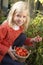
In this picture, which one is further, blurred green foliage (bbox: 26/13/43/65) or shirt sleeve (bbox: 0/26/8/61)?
blurred green foliage (bbox: 26/13/43/65)

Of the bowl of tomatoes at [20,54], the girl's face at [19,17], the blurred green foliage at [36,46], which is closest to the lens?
the bowl of tomatoes at [20,54]

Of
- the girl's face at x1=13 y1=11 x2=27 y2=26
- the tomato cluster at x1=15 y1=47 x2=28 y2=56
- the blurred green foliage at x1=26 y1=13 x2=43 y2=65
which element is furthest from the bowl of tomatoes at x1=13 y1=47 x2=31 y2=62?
the blurred green foliage at x1=26 y1=13 x2=43 y2=65

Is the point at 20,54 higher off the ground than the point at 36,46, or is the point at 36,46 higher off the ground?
the point at 20,54

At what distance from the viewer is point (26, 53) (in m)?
4.36

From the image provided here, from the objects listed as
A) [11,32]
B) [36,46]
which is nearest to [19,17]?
[11,32]

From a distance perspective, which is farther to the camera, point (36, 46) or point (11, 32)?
point (36, 46)

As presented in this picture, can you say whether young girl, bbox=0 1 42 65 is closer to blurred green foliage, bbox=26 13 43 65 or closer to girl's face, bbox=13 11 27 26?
girl's face, bbox=13 11 27 26

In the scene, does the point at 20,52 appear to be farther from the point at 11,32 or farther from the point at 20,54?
the point at 11,32

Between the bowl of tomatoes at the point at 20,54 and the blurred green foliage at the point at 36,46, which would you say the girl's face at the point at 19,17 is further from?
the blurred green foliage at the point at 36,46

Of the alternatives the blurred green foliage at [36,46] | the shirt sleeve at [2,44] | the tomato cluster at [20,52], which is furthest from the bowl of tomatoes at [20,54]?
the blurred green foliage at [36,46]

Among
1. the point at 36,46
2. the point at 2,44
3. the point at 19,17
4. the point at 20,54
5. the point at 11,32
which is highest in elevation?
the point at 19,17

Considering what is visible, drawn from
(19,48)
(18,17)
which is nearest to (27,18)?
(18,17)

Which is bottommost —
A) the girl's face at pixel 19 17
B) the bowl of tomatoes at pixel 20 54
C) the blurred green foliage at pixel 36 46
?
the blurred green foliage at pixel 36 46

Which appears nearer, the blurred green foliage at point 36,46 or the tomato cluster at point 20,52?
the tomato cluster at point 20,52
